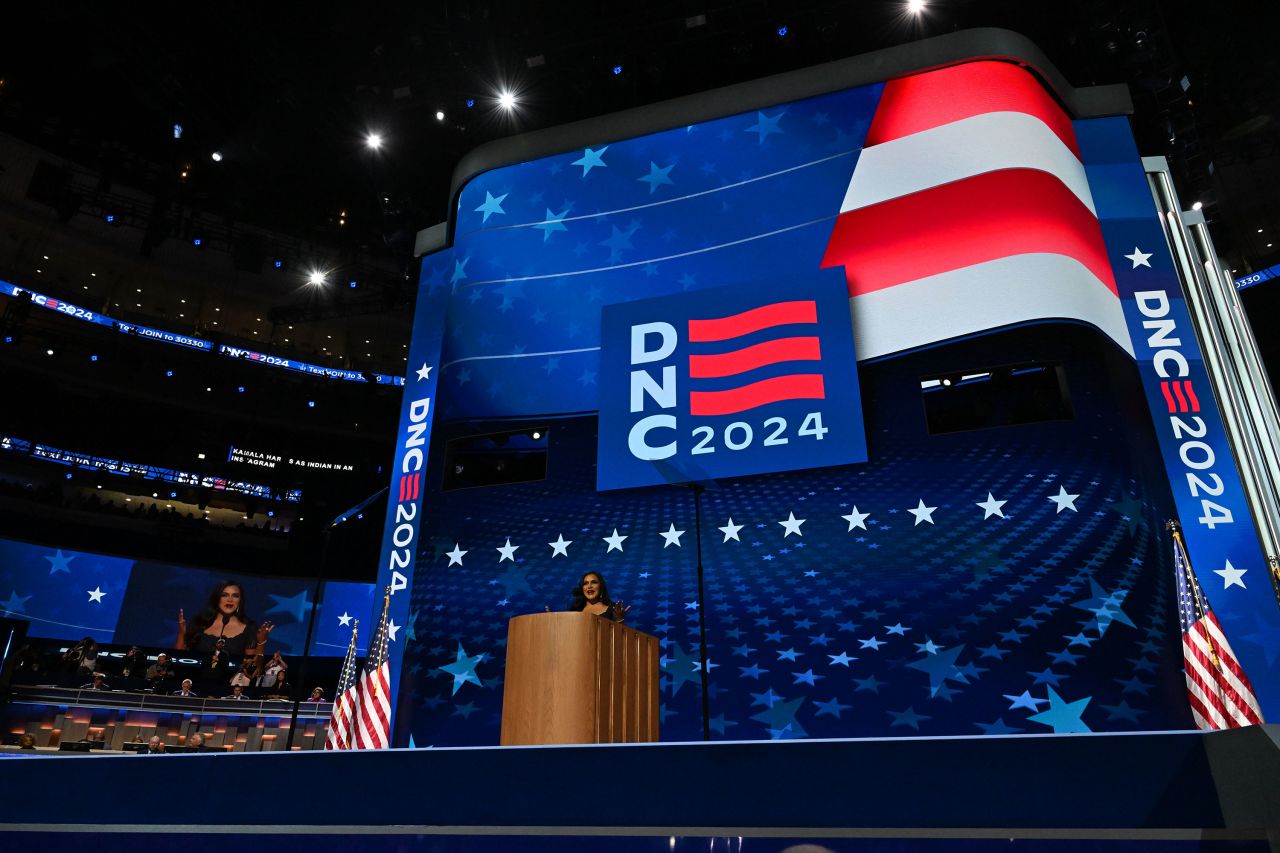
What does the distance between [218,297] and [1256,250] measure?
2228 cm

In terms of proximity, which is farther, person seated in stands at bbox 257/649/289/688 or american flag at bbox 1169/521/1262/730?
person seated in stands at bbox 257/649/289/688

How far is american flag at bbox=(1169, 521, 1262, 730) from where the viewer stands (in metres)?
5.41

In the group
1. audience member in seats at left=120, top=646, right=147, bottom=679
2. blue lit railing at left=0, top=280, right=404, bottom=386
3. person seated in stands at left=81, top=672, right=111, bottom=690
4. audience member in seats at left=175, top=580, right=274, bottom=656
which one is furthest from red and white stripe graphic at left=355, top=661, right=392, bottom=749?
blue lit railing at left=0, top=280, right=404, bottom=386

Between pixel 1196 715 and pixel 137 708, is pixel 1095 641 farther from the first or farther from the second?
pixel 137 708

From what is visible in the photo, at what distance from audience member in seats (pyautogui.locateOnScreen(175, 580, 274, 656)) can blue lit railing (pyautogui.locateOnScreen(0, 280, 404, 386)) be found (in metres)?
5.10

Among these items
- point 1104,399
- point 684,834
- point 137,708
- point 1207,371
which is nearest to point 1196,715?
point 1104,399

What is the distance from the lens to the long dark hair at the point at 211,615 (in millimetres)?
17609

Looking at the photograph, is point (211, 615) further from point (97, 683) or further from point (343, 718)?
point (343, 718)

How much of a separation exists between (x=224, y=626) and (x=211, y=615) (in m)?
0.36

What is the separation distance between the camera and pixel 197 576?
60.3ft

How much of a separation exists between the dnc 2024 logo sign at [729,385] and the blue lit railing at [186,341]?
42.1ft

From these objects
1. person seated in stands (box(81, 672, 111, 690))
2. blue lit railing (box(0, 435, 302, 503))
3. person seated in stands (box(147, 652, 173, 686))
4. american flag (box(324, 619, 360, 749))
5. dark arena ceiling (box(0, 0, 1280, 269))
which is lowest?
american flag (box(324, 619, 360, 749))

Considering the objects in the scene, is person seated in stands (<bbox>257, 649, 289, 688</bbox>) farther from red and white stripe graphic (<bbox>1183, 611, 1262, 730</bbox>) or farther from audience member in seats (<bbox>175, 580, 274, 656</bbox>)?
red and white stripe graphic (<bbox>1183, 611, 1262, 730</bbox>)

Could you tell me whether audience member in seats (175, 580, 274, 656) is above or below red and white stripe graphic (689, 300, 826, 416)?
below
